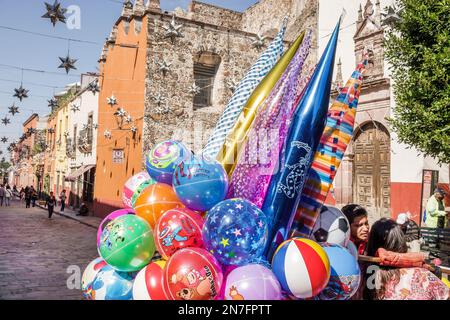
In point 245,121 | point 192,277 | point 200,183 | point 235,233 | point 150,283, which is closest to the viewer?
point 192,277

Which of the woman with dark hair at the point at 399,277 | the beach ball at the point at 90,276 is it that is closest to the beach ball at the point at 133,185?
the beach ball at the point at 90,276

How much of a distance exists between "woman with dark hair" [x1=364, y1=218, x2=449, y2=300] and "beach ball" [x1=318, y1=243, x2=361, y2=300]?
252 millimetres

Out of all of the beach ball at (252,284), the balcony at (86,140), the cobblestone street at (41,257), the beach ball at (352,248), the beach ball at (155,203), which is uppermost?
the balcony at (86,140)

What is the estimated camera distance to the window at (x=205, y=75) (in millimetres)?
15078

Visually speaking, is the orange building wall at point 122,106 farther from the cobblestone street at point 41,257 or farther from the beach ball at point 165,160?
the beach ball at point 165,160

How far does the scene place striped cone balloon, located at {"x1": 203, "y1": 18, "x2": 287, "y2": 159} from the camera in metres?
3.62

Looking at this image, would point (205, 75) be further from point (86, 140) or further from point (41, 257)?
point (41, 257)

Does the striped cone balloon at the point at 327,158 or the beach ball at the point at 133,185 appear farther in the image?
the beach ball at the point at 133,185

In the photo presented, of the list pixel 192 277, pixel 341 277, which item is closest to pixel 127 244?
pixel 192 277

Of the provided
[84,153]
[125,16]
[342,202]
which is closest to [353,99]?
[342,202]

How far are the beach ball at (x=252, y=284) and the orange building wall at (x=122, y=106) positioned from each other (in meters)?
11.5

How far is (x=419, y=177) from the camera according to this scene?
396 inches

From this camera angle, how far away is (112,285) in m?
3.01

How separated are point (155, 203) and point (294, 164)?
123 cm
